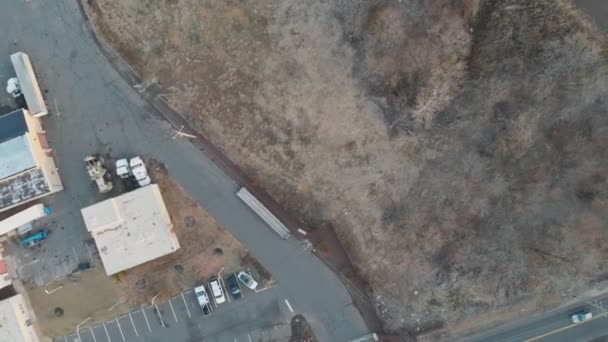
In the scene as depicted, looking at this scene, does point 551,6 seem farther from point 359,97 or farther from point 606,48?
point 359,97

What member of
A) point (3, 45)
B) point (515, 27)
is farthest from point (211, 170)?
point (515, 27)

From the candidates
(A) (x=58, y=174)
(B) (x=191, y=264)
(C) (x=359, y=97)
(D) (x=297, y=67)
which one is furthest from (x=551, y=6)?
(A) (x=58, y=174)

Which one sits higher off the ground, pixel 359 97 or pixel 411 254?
pixel 359 97

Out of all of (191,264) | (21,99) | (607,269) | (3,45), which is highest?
(3,45)

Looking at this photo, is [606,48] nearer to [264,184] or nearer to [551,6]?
[551,6]

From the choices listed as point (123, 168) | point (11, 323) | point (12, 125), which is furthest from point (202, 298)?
point (12, 125)
